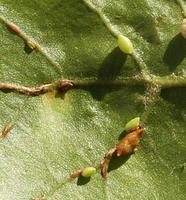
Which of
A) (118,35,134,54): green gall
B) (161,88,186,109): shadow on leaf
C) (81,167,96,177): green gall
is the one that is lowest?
(81,167,96,177): green gall

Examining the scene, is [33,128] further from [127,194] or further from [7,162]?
[127,194]

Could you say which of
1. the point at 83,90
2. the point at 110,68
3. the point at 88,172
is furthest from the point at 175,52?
the point at 88,172

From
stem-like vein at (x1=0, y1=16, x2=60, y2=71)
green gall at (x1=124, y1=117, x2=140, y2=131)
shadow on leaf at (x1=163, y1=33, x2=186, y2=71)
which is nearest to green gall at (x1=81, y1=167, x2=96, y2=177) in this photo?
green gall at (x1=124, y1=117, x2=140, y2=131)

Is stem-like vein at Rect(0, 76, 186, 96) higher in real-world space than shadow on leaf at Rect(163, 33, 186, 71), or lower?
lower

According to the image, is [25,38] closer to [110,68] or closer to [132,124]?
[110,68]

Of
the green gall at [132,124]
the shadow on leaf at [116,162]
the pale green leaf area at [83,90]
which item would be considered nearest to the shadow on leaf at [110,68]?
the pale green leaf area at [83,90]

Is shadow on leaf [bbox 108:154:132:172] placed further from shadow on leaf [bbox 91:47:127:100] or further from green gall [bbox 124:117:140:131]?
shadow on leaf [bbox 91:47:127:100]

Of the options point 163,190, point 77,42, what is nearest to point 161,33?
point 77,42

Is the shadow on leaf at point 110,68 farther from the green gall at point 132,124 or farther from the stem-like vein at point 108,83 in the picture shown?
the green gall at point 132,124
